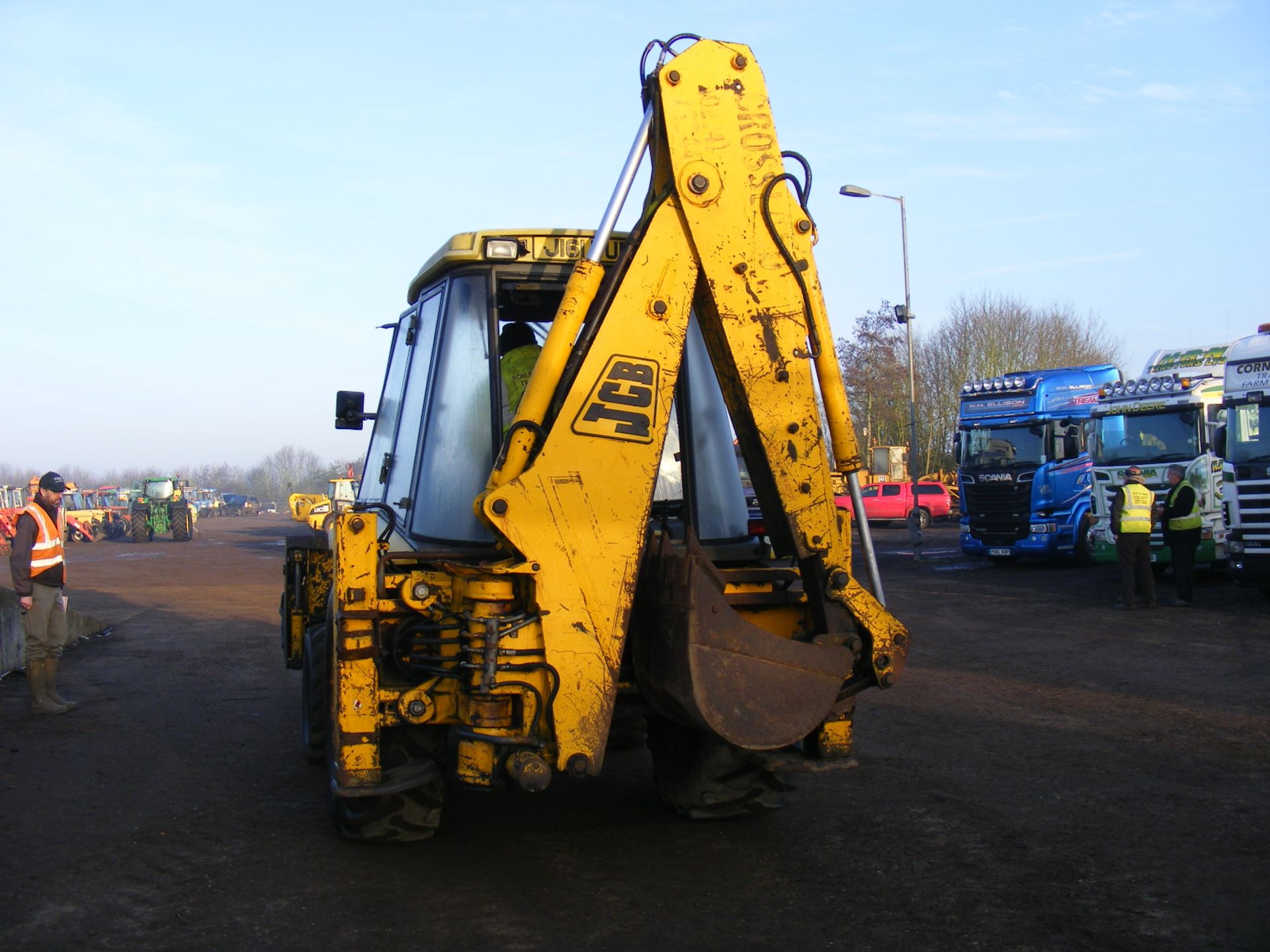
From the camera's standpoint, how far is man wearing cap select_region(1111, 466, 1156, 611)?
13742 mm

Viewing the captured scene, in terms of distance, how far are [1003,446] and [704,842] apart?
1708cm

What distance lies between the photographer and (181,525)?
42.0m

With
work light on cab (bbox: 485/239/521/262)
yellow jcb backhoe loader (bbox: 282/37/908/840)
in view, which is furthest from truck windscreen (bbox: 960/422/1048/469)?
work light on cab (bbox: 485/239/521/262)

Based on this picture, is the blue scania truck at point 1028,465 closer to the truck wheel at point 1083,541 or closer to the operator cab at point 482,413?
the truck wheel at point 1083,541

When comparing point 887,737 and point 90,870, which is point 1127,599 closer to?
point 887,737

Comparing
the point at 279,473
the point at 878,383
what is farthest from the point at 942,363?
the point at 279,473

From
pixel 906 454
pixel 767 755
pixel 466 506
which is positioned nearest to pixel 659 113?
pixel 466 506

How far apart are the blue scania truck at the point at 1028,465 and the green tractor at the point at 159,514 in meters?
31.1

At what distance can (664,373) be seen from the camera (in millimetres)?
4445

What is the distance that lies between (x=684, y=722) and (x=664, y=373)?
1.37 m

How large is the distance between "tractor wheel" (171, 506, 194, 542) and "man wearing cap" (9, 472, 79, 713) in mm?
35454

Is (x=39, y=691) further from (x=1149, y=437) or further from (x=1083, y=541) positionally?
(x=1083, y=541)

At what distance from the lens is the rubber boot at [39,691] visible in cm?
851

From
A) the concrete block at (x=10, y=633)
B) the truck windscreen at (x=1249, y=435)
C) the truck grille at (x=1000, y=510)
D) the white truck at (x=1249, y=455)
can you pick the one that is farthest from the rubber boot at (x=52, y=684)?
the truck grille at (x=1000, y=510)
